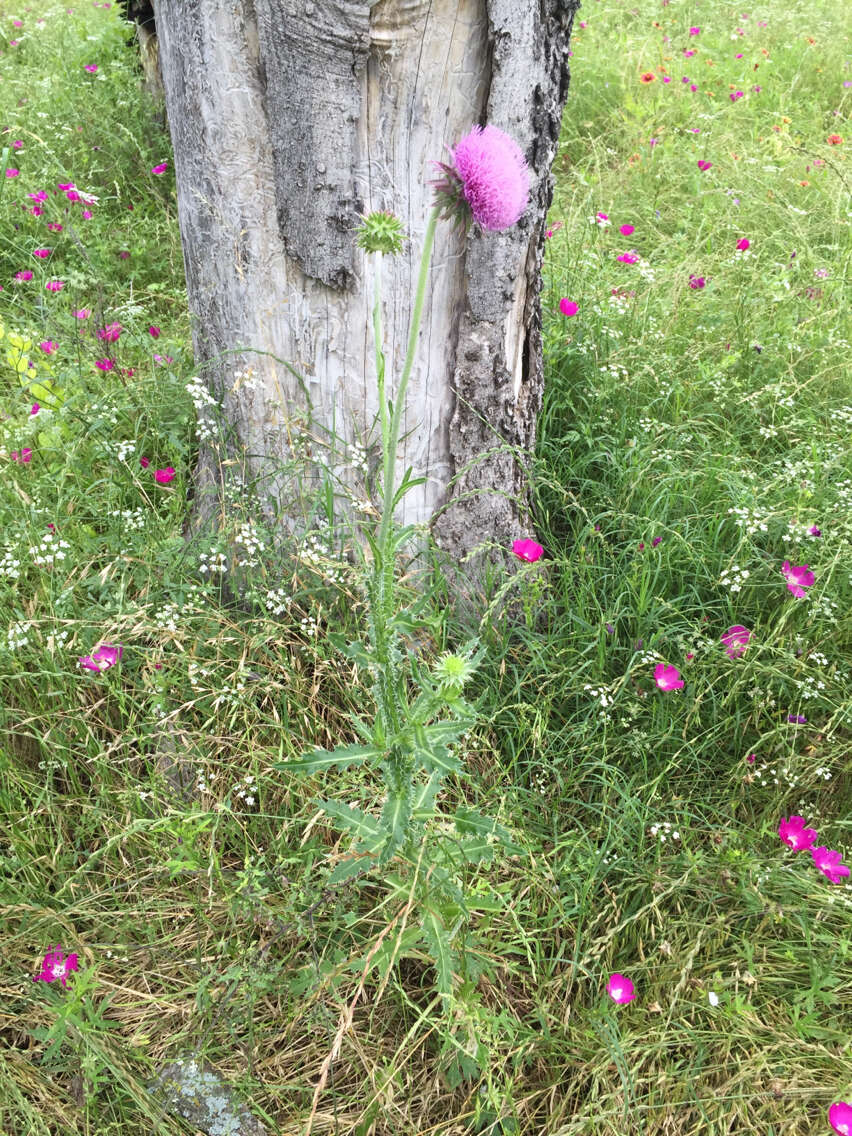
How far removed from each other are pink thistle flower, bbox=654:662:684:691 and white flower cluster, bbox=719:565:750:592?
239mm

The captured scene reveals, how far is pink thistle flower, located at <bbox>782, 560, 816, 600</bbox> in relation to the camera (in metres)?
1.95

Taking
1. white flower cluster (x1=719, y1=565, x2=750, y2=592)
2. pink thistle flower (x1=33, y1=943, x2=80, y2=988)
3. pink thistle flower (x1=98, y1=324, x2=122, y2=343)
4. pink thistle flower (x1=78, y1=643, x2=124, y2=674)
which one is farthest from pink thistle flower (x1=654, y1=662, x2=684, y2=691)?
pink thistle flower (x1=98, y1=324, x2=122, y2=343)

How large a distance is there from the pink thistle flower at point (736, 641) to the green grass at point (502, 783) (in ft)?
0.12

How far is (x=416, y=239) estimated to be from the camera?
185cm

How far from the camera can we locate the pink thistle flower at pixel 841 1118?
4.50 feet

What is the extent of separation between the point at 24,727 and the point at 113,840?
505mm

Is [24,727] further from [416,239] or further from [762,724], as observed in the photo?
[762,724]

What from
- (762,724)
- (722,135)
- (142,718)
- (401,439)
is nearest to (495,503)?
(401,439)

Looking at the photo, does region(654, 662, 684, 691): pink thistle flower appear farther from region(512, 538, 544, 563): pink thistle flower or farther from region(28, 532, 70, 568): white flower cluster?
region(28, 532, 70, 568): white flower cluster

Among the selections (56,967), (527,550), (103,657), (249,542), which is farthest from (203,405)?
(56,967)

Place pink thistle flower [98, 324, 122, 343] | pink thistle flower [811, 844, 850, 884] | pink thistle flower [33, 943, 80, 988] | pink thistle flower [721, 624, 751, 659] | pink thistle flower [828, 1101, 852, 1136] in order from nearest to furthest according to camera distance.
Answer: pink thistle flower [828, 1101, 852, 1136], pink thistle flower [33, 943, 80, 988], pink thistle flower [811, 844, 850, 884], pink thistle flower [721, 624, 751, 659], pink thistle flower [98, 324, 122, 343]

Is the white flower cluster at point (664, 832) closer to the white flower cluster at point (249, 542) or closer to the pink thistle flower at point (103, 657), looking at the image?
the white flower cluster at point (249, 542)

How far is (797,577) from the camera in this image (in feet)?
6.45

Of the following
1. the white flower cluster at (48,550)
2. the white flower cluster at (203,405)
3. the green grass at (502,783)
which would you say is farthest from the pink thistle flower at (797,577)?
the white flower cluster at (48,550)
